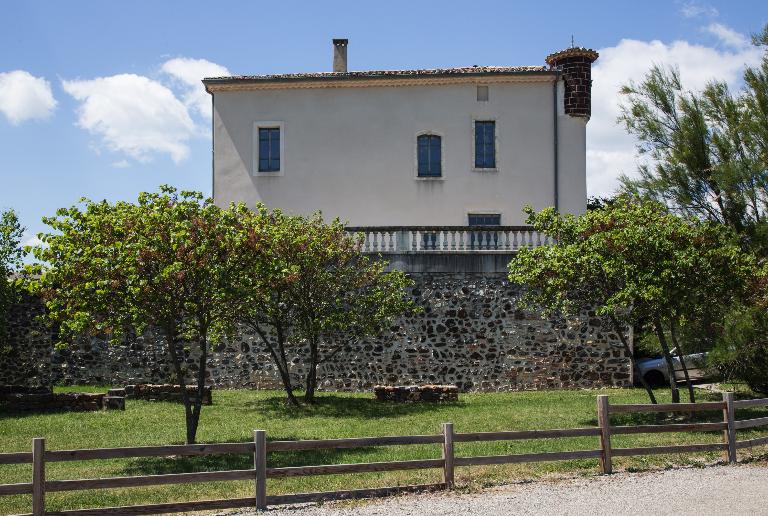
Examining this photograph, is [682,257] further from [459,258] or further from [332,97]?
[332,97]

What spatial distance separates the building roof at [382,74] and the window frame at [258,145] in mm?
1262

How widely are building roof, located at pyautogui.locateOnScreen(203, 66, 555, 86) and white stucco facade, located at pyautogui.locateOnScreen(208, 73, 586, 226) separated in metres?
0.25

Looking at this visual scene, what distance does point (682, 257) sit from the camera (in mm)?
14914

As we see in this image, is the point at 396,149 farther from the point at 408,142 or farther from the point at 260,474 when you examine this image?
the point at 260,474

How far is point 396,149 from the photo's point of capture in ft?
84.7

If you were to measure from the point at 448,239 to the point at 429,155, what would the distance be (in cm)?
503

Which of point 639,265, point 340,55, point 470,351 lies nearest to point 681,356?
point 639,265

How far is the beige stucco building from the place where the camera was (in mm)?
25234

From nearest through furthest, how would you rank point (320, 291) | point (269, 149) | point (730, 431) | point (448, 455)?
1. point (448, 455)
2. point (730, 431)
3. point (320, 291)
4. point (269, 149)

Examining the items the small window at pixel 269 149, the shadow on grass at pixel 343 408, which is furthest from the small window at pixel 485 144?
the shadow on grass at pixel 343 408

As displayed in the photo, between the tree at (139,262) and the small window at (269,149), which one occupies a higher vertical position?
the small window at (269,149)

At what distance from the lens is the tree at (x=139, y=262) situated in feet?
42.1

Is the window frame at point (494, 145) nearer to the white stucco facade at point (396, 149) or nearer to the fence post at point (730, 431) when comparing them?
the white stucco facade at point (396, 149)

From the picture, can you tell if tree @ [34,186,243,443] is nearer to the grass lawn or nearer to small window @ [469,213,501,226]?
the grass lawn
